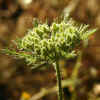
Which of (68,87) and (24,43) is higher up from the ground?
(24,43)

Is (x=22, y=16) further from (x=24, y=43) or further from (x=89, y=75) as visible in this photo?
(x=24, y=43)

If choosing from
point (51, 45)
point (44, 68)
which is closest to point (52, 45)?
point (51, 45)

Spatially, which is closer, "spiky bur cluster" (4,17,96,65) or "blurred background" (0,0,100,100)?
"spiky bur cluster" (4,17,96,65)

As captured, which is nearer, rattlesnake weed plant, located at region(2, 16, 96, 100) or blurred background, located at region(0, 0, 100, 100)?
rattlesnake weed plant, located at region(2, 16, 96, 100)

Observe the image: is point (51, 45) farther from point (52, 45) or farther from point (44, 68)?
point (44, 68)

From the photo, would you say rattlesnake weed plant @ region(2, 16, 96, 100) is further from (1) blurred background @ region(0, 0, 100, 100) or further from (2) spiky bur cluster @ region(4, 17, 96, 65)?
(1) blurred background @ region(0, 0, 100, 100)

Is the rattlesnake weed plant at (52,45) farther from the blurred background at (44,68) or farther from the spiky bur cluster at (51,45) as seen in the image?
the blurred background at (44,68)

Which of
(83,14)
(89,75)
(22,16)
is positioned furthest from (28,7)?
(89,75)

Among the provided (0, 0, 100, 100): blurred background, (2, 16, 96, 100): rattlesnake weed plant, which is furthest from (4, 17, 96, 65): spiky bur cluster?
(0, 0, 100, 100): blurred background
